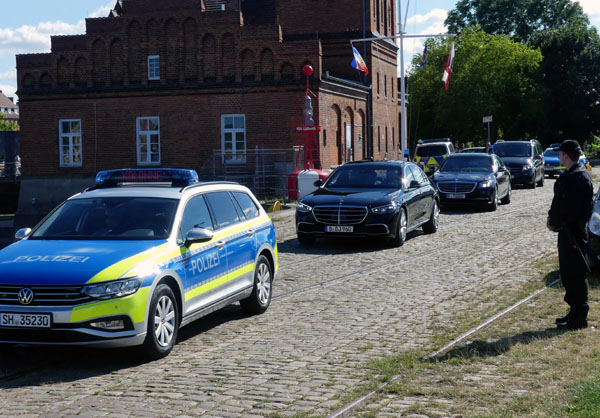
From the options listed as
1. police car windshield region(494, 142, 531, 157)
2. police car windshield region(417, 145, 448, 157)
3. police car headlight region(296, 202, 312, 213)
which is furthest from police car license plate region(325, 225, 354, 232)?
police car windshield region(417, 145, 448, 157)

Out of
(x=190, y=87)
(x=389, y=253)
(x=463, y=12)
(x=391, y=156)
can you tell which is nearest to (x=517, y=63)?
(x=463, y=12)

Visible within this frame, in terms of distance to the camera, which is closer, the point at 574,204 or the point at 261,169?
the point at 574,204

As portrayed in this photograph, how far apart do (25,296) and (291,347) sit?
239cm

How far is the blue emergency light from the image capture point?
8949mm

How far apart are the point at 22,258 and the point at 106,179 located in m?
2.11

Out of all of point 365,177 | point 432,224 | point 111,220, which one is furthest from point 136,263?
point 432,224

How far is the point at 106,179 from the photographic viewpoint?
9211 millimetres

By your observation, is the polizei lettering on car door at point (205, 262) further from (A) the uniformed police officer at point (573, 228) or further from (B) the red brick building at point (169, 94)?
(B) the red brick building at point (169, 94)

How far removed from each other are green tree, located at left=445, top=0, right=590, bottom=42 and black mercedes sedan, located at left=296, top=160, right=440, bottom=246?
63.6 metres

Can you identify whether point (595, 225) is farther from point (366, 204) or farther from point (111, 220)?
point (111, 220)

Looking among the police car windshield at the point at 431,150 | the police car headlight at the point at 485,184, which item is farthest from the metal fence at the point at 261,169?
the police car headlight at the point at 485,184

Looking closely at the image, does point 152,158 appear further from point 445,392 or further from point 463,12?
point 463,12

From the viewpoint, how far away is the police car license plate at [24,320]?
6.78 meters

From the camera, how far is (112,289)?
688 cm
